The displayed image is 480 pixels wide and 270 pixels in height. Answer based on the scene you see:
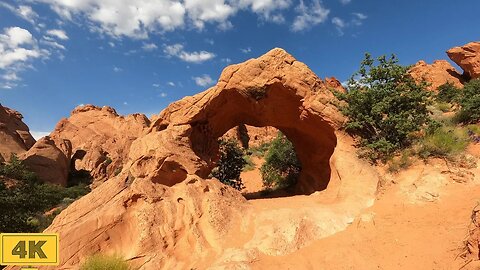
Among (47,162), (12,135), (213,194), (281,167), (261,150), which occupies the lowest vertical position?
(213,194)

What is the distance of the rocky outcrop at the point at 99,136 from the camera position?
3516 centimetres

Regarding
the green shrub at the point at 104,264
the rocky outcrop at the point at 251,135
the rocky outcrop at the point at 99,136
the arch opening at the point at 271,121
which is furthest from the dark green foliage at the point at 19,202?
the rocky outcrop at the point at 251,135

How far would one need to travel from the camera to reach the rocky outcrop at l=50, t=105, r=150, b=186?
115 feet

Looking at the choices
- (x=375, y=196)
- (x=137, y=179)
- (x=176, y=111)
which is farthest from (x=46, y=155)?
(x=375, y=196)

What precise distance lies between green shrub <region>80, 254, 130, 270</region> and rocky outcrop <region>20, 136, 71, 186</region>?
23.9 meters

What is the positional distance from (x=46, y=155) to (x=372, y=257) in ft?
97.0

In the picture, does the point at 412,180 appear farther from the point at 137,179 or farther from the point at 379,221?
the point at 137,179

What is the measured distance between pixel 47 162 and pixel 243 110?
2335 centimetres

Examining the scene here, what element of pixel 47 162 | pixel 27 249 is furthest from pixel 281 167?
pixel 47 162

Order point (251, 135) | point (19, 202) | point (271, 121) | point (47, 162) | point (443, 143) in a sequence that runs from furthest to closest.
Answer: point (251, 135)
point (47, 162)
point (271, 121)
point (19, 202)
point (443, 143)

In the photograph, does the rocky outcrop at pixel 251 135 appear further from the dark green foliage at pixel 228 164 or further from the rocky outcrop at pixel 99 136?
the dark green foliage at pixel 228 164

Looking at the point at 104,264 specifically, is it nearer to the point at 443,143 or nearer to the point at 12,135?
the point at 443,143

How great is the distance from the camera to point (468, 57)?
1419 inches

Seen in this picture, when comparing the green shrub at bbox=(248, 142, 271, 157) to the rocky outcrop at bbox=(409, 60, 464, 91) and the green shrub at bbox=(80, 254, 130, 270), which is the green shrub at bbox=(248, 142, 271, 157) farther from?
the green shrub at bbox=(80, 254, 130, 270)
